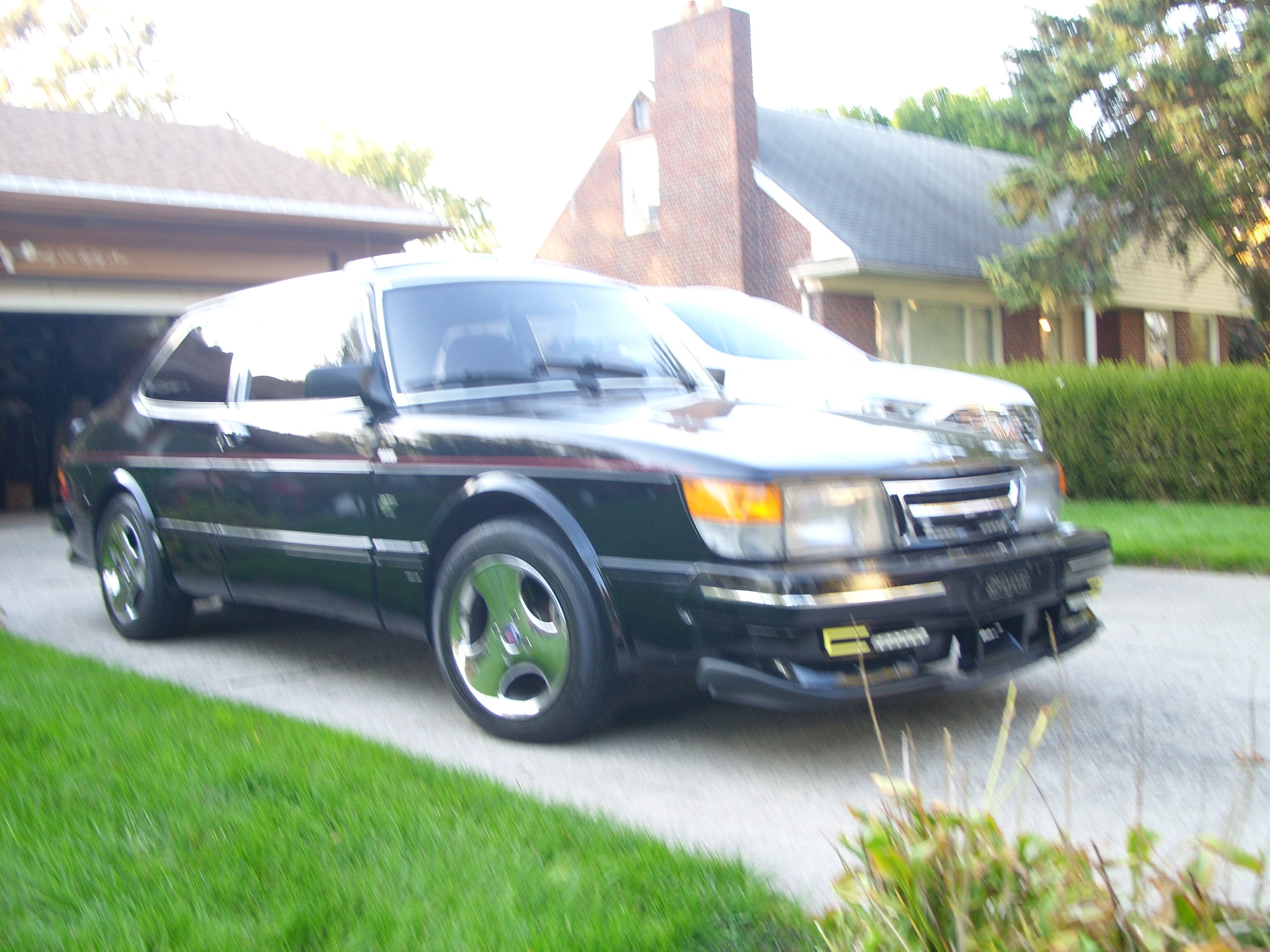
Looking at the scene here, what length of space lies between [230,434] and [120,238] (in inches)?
370

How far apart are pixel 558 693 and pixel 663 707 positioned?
0.70 meters

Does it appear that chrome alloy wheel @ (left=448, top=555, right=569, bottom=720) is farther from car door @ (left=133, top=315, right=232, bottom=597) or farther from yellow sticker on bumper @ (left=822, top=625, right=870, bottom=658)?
car door @ (left=133, top=315, right=232, bottom=597)

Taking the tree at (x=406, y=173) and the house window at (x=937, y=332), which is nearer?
the house window at (x=937, y=332)

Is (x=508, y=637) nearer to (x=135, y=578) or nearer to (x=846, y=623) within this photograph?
(x=846, y=623)

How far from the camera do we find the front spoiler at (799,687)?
136 inches

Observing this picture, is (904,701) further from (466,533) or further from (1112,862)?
(1112,862)

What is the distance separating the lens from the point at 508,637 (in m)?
4.14

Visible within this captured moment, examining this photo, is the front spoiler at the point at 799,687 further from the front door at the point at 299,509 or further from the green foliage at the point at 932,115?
the green foliage at the point at 932,115

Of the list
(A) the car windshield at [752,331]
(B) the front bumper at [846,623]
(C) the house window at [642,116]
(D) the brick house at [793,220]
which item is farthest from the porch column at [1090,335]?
(B) the front bumper at [846,623]

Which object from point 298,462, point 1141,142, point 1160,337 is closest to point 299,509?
point 298,462

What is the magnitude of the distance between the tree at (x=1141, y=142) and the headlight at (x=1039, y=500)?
573 inches

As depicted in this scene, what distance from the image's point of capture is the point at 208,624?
6.51m

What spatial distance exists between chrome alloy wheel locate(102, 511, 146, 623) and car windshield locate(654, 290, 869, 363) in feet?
13.1

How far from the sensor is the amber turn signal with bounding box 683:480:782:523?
353cm
